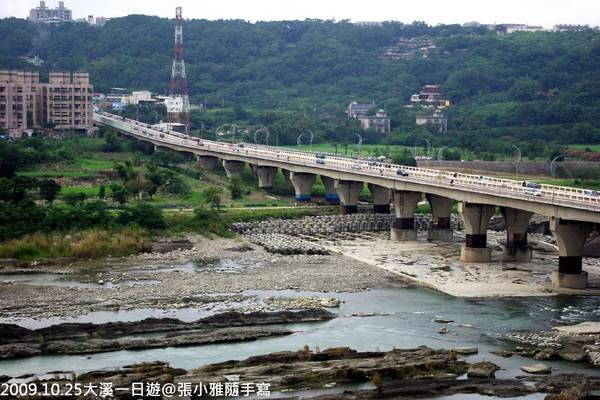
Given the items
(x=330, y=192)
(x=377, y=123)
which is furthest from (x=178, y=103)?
(x=330, y=192)

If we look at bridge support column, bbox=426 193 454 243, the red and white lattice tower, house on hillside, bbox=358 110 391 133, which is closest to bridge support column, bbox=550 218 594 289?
bridge support column, bbox=426 193 454 243

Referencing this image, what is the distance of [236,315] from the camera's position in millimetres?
50594

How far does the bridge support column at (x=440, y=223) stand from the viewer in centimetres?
8256

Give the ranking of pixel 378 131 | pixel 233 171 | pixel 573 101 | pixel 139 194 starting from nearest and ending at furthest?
pixel 139 194
pixel 233 171
pixel 378 131
pixel 573 101

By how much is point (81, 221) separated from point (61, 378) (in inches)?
1376

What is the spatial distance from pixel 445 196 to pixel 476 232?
5509 millimetres

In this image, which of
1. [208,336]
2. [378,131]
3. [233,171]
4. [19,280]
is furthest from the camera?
[378,131]

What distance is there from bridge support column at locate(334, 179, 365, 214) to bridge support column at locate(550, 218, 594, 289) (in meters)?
33.3

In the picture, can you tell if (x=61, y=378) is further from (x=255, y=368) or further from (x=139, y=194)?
(x=139, y=194)

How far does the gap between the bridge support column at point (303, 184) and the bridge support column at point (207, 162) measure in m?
20.3

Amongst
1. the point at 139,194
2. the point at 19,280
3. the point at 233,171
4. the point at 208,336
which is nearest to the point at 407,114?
the point at 233,171

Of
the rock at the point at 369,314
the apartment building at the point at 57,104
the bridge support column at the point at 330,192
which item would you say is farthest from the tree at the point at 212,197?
the apartment building at the point at 57,104

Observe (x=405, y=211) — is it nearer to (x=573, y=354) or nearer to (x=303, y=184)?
(x=303, y=184)

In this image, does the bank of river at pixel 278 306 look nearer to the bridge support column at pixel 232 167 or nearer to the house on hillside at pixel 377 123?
the bridge support column at pixel 232 167
